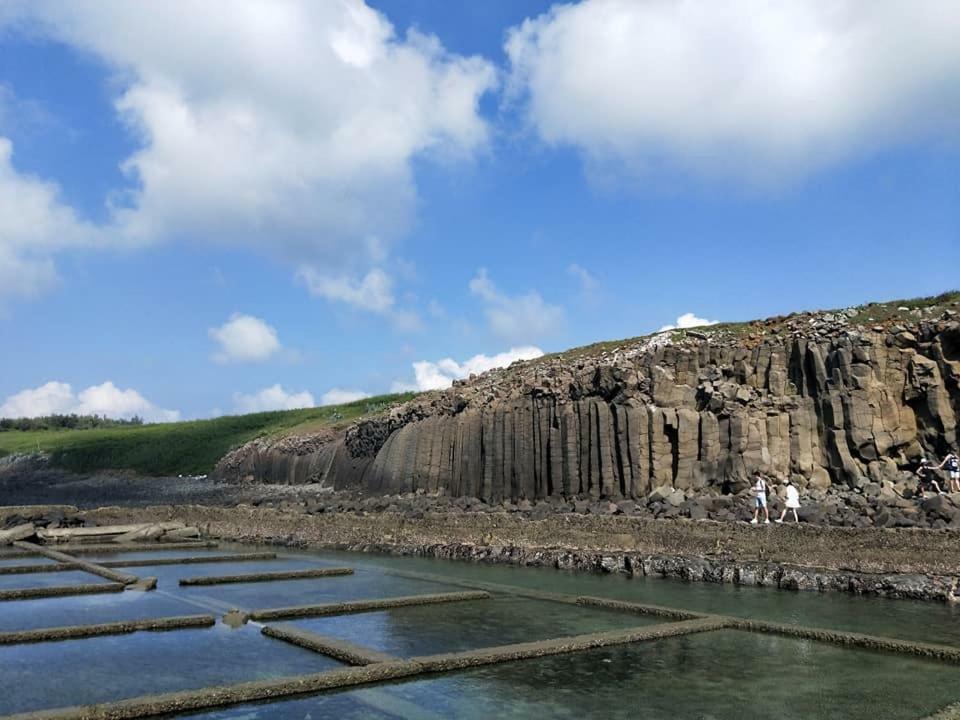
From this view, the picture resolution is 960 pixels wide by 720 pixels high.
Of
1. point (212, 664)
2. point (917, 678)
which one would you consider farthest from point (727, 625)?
point (212, 664)

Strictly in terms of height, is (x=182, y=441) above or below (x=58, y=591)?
Answer: above

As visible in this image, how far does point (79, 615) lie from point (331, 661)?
17.6ft

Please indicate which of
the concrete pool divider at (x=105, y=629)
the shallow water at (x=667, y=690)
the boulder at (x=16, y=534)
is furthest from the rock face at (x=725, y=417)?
the concrete pool divider at (x=105, y=629)

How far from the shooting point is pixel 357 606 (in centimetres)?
1288

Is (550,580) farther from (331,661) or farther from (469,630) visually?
(331,661)

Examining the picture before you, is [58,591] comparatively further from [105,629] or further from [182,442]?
[182,442]

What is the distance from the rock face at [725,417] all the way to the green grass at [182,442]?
44894mm

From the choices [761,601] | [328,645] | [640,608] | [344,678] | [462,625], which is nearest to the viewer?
[344,678]

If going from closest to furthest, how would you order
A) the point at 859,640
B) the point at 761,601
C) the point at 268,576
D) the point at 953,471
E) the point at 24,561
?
the point at 859,640 < the point at 761,601 < the point at 268,576 < the point at 24,561 < the point at 953,471

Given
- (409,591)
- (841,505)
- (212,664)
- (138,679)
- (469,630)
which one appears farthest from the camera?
(841,505)

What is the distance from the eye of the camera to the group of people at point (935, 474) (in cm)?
2205

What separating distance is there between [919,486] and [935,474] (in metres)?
0.74

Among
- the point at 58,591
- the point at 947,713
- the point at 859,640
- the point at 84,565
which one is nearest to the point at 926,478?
the point at 859,640

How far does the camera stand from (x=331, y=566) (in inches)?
765
